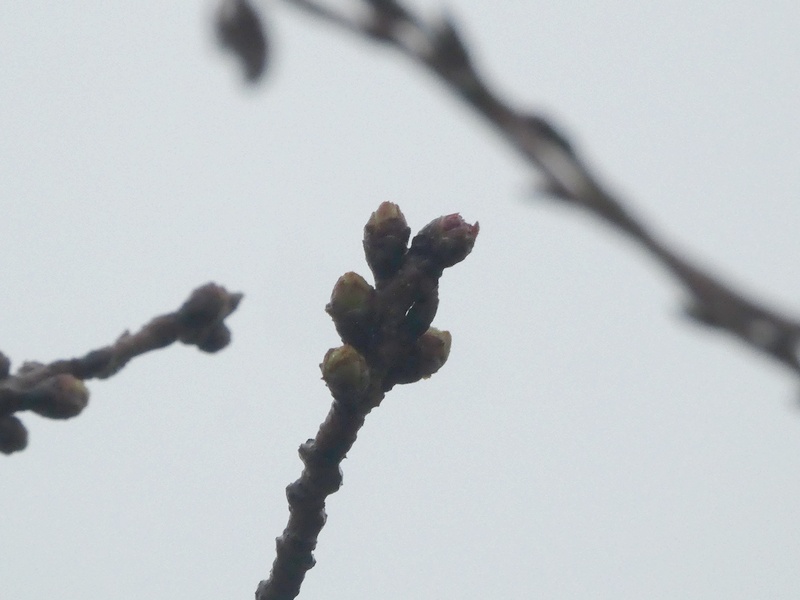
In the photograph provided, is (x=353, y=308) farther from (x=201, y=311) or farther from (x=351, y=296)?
(x=201, y=311)

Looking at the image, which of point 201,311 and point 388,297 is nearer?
point 201,311

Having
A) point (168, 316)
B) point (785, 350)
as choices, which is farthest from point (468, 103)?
point (168, 316)

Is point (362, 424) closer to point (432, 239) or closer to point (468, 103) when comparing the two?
point (432, 239)

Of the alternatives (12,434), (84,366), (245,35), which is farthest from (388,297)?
(245,35)

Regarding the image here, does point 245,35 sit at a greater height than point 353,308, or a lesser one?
lesser

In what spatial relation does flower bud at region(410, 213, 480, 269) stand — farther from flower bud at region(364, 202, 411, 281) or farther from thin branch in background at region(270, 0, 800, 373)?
thin branch in background at region(270, 0, 800, 373)

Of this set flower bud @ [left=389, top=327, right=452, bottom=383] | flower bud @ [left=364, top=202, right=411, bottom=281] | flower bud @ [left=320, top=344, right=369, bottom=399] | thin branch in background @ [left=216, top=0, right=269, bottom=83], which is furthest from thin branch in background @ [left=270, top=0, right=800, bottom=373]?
flower bud @ [left=389, top=327, right=452, bottom=383]
